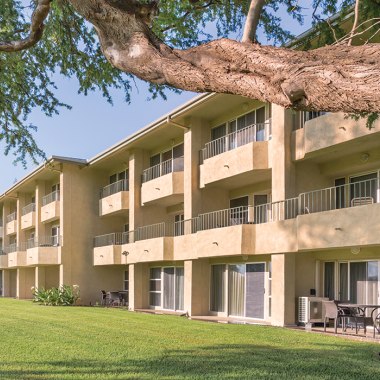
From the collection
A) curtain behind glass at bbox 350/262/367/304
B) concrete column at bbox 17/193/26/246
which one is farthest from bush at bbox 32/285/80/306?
curtain behind glass at bbox 350/262/367/304

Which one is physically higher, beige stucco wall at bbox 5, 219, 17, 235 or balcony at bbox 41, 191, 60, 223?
balcony at bbox 41, 191, 60, 223

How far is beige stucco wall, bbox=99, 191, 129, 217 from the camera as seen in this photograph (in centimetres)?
2891

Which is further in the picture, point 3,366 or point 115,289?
point 115,289

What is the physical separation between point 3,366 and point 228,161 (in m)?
12.9

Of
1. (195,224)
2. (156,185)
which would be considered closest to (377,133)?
(195,224)

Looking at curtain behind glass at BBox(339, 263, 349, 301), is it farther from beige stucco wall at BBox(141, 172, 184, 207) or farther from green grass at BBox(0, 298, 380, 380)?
beige stucco wall at BBox(141, 172, 184, 207)

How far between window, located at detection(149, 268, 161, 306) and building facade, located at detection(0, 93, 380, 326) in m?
0.11

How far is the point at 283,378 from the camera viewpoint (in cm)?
822

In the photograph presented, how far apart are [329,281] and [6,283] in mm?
37569

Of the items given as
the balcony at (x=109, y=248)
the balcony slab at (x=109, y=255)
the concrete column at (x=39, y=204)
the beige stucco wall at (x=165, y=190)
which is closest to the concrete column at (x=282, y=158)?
the beige stucco wall at (x=165, y=190)

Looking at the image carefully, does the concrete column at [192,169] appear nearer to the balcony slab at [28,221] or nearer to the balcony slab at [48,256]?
the balcony slab at [48,256]

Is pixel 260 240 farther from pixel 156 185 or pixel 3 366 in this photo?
pixel 3 366

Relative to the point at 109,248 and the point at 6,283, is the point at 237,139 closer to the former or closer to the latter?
the point at 109,248

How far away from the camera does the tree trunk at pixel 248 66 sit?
3270 mm
